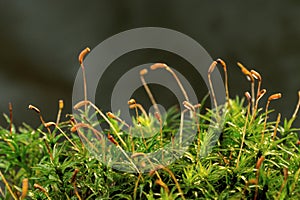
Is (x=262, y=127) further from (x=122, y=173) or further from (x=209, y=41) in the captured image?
(x=209, y=41)

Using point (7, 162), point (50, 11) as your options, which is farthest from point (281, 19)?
point (7, 162)

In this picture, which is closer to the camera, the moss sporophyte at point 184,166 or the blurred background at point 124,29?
the moss sporophyte at point 184,166

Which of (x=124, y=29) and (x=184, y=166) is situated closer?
(x=184, y=166)

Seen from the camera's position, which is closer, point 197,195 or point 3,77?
point 197,195

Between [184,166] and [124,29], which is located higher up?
[124,29]

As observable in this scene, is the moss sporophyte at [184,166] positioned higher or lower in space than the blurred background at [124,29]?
lower

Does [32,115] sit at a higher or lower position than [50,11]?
lower

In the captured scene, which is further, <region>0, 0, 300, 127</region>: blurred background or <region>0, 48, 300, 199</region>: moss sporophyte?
<region>0, 0, 300, 127</region>: blurred background

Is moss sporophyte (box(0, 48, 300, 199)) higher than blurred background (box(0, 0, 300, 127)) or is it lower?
lower
